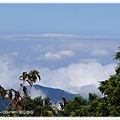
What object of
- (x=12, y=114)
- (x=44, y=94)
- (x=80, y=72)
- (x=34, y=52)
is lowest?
(x=12, y=114)

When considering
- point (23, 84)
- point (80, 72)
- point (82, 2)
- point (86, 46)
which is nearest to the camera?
point (82, 2)

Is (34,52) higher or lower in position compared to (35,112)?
higher

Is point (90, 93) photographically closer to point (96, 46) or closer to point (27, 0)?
point (27, 0)

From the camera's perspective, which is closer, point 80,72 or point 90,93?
point 90,93

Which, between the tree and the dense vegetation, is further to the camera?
the tree

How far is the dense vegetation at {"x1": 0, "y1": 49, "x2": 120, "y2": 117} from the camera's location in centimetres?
250

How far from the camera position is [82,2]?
2371 mm

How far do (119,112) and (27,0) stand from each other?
105 cm

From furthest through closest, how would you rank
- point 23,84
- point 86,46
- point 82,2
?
point 86,46
point 23,84
point 82,2

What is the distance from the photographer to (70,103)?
3.06 m

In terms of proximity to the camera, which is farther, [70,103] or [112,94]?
[70,103]

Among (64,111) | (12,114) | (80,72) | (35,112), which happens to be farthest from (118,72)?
(80,72)

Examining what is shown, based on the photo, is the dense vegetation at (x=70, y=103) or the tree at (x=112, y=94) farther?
the tree at (x=112, y=94)

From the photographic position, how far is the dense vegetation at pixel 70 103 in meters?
2.50
